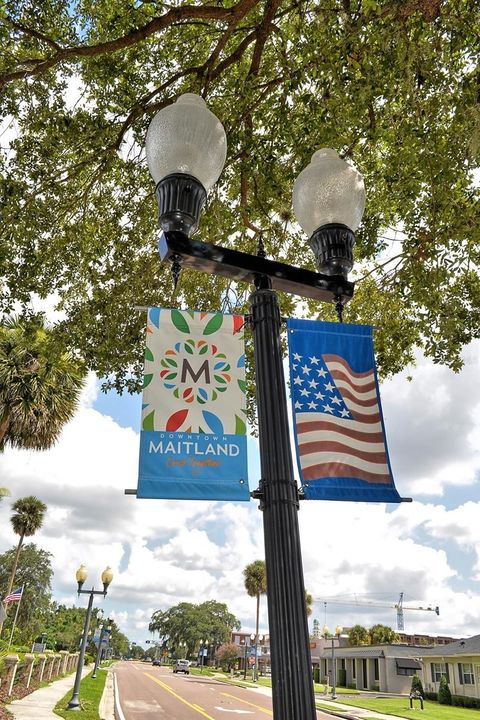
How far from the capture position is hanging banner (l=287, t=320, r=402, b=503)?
9.93 ft

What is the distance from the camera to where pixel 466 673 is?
107ft

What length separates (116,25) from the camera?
23.4 ft

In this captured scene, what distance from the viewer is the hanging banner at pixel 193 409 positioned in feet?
9.56

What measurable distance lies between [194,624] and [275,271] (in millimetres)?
144755

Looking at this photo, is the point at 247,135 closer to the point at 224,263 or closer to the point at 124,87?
the point at 124,87

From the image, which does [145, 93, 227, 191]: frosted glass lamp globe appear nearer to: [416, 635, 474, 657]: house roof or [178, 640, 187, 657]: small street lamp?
[416, 635, 474, 657]: house roof

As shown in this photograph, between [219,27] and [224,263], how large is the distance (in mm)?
7777

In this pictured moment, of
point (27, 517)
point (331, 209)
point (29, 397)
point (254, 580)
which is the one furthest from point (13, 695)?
point (254, 580)

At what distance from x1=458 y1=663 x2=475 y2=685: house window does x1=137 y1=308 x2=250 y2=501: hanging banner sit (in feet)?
120

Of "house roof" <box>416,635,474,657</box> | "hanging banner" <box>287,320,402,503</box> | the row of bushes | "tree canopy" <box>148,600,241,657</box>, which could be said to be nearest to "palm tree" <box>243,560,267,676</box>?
"house roof" <box>416,635,474,657</box>

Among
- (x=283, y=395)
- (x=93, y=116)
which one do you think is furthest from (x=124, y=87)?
(x=283, y=395)

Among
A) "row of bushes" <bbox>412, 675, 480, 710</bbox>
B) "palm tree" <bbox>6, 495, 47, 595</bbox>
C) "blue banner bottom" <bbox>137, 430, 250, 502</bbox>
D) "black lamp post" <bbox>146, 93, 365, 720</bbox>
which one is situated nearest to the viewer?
"black lamp post" <bbox>146, 93, 365, 720</bbox>

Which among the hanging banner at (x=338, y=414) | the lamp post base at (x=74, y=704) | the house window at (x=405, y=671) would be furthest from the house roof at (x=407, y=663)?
the hanging banner at (x=338, y=414)

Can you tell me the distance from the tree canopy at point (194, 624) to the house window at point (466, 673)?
103 metres
